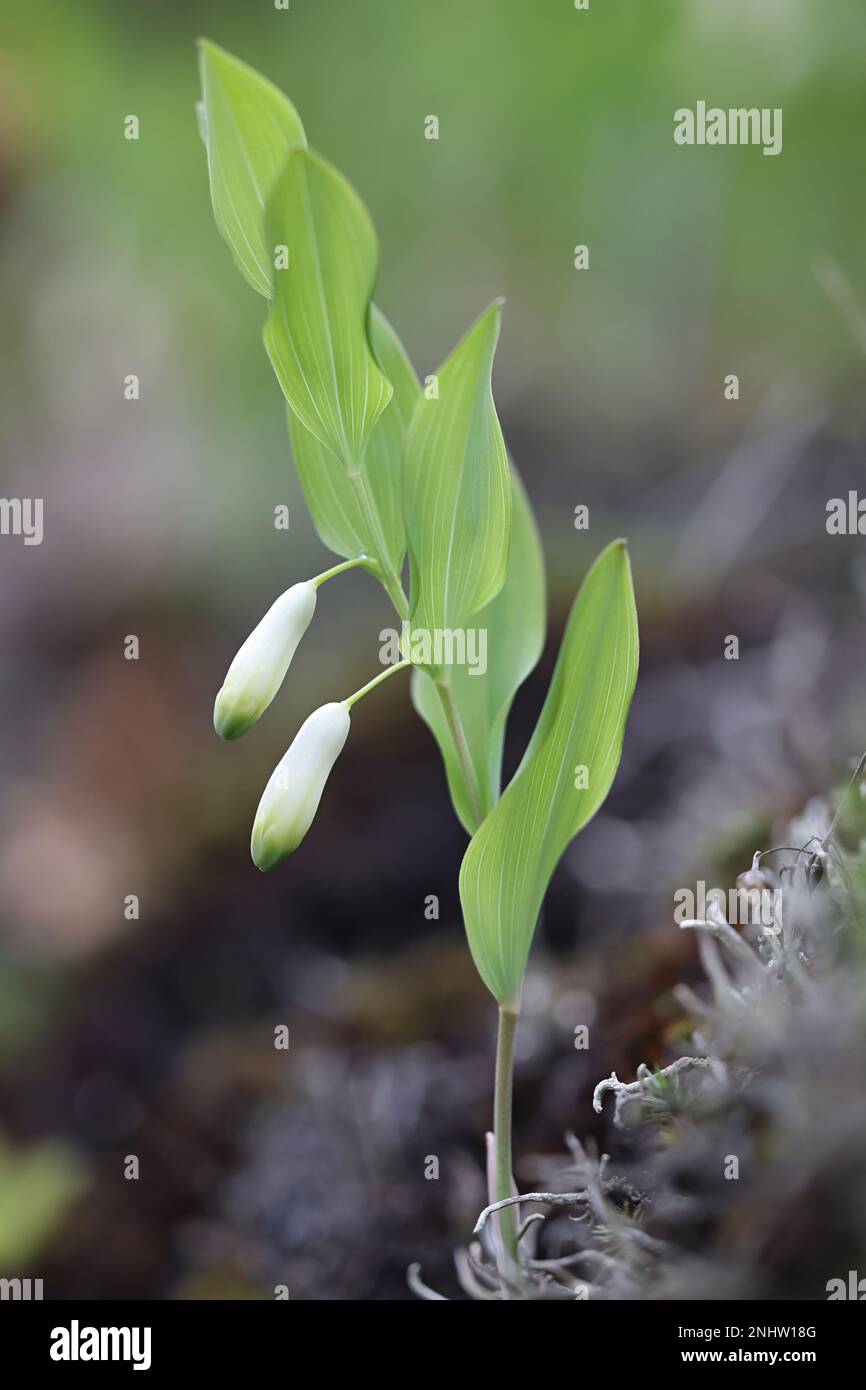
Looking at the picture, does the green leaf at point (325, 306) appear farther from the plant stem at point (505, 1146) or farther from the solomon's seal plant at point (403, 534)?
the plant stem at point (505, 1146)

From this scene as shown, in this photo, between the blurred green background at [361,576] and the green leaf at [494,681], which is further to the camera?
the blurred green background at [361,576]

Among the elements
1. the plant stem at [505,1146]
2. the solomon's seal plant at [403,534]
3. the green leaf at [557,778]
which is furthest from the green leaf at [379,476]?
the plant stem at [505,1146]

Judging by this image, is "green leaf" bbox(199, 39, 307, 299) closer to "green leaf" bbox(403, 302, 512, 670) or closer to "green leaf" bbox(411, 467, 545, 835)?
"green leaf" bbox(403, 302, 512, 670)

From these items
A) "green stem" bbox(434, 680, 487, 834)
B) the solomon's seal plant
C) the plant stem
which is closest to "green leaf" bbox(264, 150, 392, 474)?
the solomon's seal plant

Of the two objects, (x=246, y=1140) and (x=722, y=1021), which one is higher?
(x=722, y=1021)

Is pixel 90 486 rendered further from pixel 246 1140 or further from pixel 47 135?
pixel 246 1140

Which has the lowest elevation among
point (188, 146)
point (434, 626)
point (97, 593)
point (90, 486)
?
point (434, 626)

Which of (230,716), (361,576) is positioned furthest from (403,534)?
(361,576)
